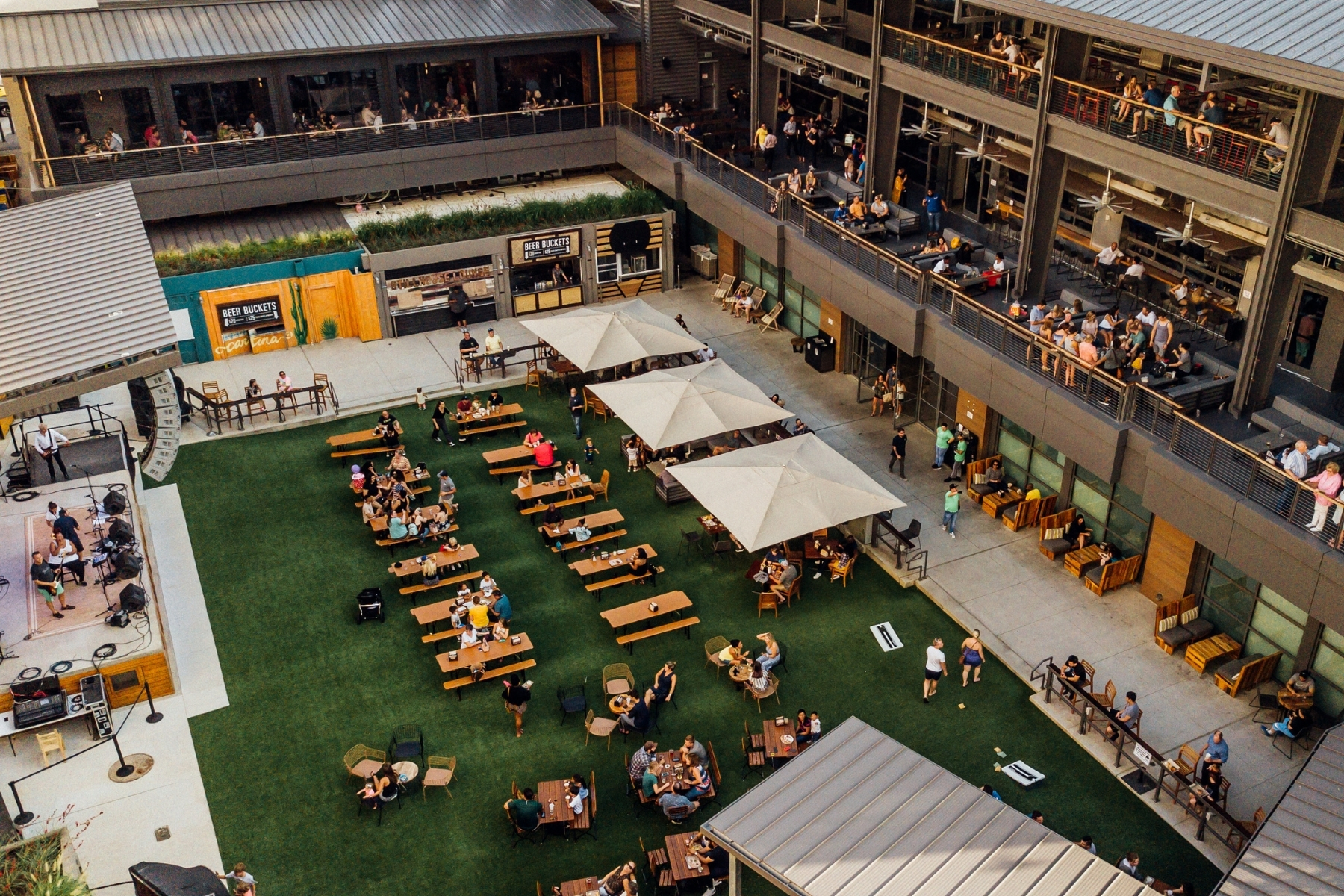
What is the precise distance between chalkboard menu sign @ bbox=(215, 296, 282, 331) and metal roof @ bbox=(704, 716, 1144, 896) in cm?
2351

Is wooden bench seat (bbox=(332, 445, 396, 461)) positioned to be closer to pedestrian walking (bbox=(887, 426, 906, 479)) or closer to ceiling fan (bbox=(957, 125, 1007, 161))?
pedestrian walking (bbox=(887, 426, 906, 479))

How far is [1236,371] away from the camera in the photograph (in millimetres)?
22766

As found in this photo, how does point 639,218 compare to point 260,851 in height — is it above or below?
above

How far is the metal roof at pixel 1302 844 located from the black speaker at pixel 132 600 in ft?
60.9

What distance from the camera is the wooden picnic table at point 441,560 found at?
2453 centimetres

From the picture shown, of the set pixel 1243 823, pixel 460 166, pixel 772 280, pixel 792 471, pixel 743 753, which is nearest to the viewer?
pixel 1243 823

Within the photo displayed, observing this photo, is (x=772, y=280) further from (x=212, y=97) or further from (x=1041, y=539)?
(x=212, y=97)

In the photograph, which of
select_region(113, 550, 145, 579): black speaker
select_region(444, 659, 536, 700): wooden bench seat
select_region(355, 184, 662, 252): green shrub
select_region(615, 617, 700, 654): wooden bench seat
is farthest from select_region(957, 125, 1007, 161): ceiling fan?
select_region(113, 550, 145, 579): black speaker

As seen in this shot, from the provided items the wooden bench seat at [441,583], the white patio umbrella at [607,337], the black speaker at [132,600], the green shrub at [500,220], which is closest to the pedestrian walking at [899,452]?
the white patio umbrella at [607,337]

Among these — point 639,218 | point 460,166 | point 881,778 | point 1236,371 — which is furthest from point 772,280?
point 881,778

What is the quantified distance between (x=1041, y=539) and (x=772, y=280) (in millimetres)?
13881

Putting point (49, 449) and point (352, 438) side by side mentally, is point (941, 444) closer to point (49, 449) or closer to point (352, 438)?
point (352, 438)

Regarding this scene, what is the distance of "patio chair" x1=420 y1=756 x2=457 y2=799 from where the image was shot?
19.6 metres

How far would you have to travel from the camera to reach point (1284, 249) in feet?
68.1
